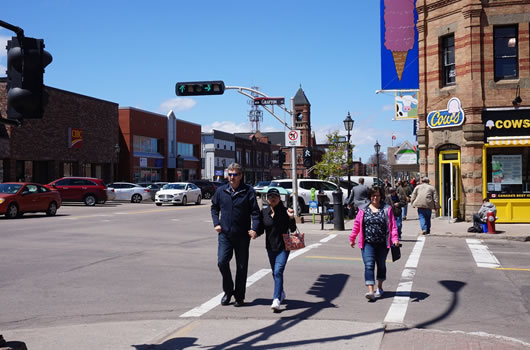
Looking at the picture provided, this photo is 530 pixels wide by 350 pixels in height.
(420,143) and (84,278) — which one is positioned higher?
(420,143)

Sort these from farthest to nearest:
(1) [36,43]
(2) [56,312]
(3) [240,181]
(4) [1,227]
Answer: (4) [1,227], (3) [240,181], (2) [56,312], (1) [36,43]

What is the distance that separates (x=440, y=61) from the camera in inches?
849

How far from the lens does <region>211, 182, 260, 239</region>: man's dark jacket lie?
6.96 meters

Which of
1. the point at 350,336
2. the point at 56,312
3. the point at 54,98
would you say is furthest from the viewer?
the point at 54,98

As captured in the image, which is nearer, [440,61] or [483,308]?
[483,308]

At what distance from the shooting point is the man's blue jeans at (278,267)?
683 cm

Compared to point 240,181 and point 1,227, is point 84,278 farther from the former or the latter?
point 1,227

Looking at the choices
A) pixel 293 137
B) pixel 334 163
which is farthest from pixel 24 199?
pixel 334 163

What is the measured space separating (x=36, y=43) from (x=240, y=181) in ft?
10.2

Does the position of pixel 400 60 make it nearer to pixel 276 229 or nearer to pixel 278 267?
pixel 276 229

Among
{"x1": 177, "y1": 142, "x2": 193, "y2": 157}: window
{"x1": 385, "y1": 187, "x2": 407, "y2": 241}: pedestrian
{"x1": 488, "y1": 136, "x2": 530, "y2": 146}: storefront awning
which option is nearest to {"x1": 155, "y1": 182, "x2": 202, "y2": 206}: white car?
{"x1": 385, "y1": 187, "x2": 407, "y2": 241}: pedestrian

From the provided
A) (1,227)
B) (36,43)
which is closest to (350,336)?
(36,43)

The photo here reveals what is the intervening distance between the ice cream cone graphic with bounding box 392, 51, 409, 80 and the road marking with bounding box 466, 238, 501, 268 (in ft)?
34.9

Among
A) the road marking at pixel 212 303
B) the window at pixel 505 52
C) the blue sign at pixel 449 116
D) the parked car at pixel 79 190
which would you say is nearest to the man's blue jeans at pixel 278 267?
the road marking at pixel 212 303
